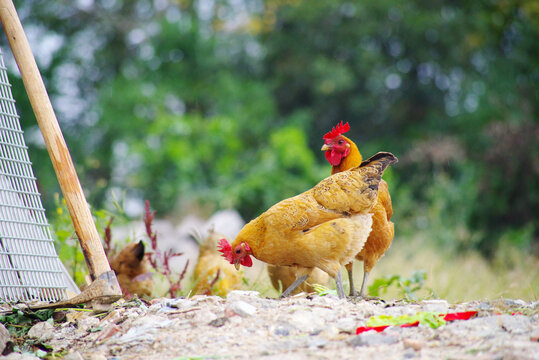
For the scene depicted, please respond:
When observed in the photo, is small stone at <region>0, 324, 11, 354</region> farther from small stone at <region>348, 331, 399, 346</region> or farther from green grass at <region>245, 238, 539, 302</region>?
green grass at <region>245, 238, 539, 302</region>

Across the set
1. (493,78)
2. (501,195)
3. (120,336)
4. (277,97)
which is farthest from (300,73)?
(120,336)

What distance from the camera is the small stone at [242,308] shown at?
3016mm

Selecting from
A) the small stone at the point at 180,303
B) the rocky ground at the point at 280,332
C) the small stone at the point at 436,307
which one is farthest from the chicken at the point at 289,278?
the small stone at the point at 436,307

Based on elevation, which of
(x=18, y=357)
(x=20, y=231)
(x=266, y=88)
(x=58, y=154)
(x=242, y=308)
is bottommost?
(x=18, y=357)

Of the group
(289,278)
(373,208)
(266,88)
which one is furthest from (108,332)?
(266,88)

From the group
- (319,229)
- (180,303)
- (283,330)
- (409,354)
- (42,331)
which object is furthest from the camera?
(319,229)

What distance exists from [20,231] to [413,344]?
8.01ft

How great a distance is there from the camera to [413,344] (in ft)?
8.21

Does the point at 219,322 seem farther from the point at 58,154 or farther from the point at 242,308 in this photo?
the point at 58,154

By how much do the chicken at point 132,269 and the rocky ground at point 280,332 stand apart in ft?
3.78

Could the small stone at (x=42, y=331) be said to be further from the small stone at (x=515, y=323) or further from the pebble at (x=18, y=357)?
the small stone at (x=515, y=323)

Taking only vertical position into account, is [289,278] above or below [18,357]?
above

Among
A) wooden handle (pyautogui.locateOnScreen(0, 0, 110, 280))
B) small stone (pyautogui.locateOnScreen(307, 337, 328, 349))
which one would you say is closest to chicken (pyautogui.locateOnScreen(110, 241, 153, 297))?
wooden handle (pyautogui.locateOnScreen(0, 0, 110, 280))

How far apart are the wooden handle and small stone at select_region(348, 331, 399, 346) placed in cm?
163
